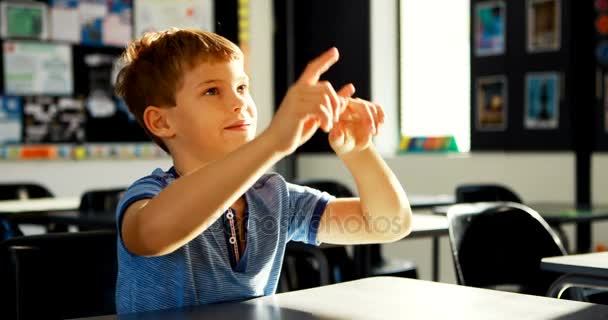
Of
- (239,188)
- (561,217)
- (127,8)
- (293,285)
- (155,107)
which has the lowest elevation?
(293,285)

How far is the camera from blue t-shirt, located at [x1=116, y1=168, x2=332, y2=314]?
1.23m

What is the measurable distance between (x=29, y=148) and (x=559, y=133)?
10.9 ft

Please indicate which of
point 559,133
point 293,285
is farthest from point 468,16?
point 293,285

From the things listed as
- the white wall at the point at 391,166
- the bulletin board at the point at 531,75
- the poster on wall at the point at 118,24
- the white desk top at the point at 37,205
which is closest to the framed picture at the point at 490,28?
the bulletin board at the point at 531,75

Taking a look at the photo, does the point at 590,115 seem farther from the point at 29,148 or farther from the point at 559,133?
the point at 29,148

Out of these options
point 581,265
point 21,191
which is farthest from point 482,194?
point 21,191

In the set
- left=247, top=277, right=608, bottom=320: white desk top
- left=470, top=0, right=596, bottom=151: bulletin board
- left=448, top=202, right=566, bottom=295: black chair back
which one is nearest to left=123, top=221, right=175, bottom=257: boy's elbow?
left=247, top=277, right=608, bottom=320: white desk top

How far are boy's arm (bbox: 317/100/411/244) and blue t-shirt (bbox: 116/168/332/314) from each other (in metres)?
0.13

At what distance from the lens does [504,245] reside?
227 cm

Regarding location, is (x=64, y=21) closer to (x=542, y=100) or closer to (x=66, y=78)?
(x=66, y=78)

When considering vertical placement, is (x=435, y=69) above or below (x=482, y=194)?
above

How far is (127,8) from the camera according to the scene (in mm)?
5746

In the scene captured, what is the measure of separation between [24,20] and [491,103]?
305 centimetres

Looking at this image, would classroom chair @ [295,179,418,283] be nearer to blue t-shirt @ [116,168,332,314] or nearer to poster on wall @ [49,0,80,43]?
blue t-shirt @ [116,168,332,314]
